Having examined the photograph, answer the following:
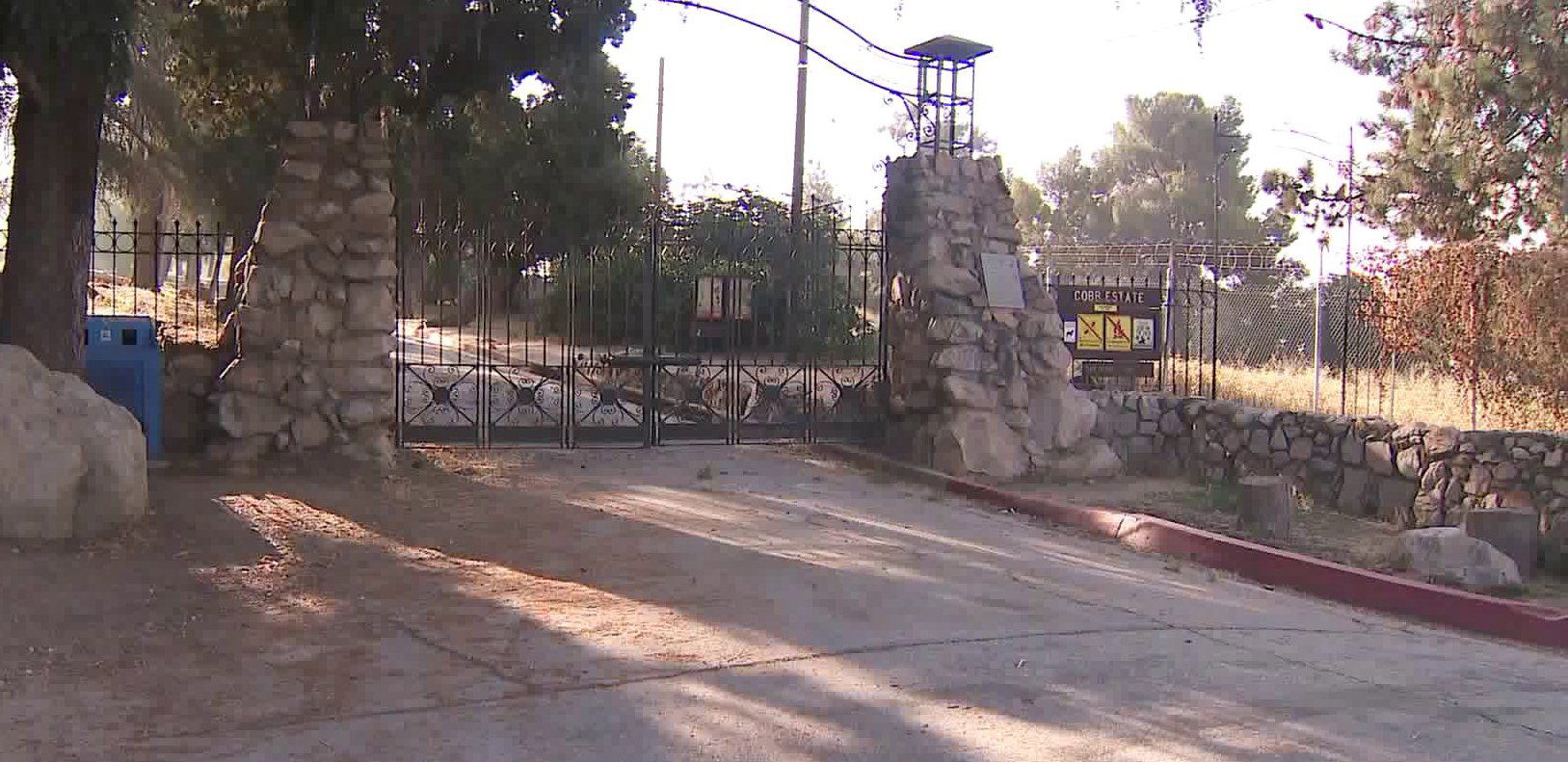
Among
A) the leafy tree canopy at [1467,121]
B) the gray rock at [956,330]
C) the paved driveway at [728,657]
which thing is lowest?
the paved driveway at [728,657]

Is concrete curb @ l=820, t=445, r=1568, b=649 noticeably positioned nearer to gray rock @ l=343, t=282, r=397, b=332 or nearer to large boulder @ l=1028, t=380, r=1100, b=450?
large boulder @ l=1028, t=380, r=1100, b=450

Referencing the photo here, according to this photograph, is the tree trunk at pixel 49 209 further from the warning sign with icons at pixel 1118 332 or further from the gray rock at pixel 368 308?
the warning sign with icons at pixel 1118 332

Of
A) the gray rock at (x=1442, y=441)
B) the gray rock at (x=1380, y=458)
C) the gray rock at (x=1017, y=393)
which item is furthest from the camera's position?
the gray rock at (x=1017, y=393)

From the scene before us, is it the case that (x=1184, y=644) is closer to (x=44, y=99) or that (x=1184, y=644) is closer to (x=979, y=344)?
(x=979, y=344)

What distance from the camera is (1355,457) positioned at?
440 inches

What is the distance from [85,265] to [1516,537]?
9.68m

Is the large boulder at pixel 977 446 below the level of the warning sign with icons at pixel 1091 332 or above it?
below

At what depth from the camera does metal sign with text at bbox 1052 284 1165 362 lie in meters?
15.1

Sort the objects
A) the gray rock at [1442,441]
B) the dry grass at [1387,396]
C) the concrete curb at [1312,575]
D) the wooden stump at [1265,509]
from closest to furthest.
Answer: the concrete curb at [1312,575] → the wooden stump at [1265,509] → the gray rock at [1442,441] → the dry grass at [1387,396]

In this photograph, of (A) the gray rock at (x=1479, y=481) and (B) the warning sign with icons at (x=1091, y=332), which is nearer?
(A) the gray rock at (x=1479, y=481)

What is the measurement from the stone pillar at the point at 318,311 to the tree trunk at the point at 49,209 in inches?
68.7

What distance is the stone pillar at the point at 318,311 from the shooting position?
32.3ft

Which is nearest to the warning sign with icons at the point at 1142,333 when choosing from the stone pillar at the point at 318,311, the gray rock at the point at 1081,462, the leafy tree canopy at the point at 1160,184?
the gray rock at the point at 1081,462

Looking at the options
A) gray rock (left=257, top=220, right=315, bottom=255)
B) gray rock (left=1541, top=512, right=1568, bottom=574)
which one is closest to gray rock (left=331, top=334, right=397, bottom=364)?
gray rock (left=257, top=220, right=315, bottom=255)
